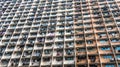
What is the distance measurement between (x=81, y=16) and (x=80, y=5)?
25.4ft

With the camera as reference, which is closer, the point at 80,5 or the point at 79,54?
the point at 79,54

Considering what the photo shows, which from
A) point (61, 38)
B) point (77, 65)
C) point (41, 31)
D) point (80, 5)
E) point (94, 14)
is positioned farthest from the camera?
point (80, 5)

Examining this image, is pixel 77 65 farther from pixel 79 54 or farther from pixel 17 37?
pixel 17 37

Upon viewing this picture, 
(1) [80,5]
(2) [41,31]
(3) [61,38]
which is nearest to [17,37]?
(2) [41,31]

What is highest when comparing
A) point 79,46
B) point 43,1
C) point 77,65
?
point 43,1

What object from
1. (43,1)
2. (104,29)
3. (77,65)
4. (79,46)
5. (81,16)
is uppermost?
(43,1)

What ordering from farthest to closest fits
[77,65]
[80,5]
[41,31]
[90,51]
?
[80,5], [41,31], [90,51], [77,65]

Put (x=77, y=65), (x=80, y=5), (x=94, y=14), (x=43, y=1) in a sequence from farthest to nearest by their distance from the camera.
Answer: (x=43, y=1)
(x=80, y=5)
(x=94, y=14)
(x=77, y=65)

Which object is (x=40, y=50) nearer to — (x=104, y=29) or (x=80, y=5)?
(x=104, y=29)

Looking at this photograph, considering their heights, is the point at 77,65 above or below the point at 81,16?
below

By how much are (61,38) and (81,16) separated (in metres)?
12.8

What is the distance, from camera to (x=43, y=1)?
7456 cm

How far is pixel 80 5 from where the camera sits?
67.1m

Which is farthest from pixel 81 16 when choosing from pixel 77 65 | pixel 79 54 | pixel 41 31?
pixel 77 65
